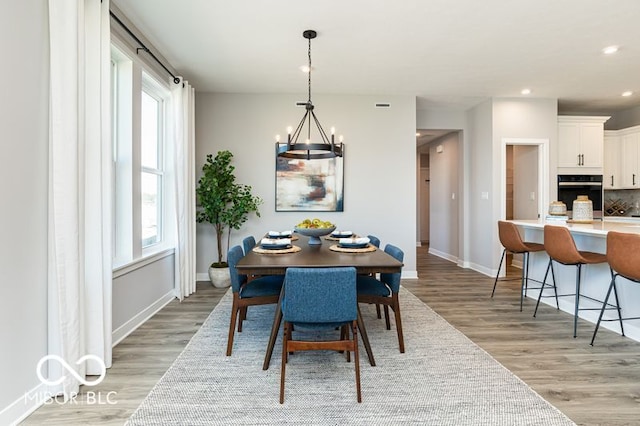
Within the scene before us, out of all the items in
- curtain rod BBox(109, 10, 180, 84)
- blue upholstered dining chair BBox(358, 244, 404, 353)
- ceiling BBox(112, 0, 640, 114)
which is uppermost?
ceiling BBox(112, 0, 640, 114)

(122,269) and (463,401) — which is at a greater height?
(122,269)

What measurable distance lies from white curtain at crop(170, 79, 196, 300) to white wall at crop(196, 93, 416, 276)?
704 millimetres

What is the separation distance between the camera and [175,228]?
170 inches

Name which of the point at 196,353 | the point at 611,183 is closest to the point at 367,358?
the point at 196,353

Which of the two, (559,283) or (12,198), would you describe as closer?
(12,198)

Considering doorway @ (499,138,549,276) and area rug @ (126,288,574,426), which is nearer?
area rug @ (126,288,574,426)

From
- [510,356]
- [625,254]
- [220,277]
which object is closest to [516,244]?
[625,254]

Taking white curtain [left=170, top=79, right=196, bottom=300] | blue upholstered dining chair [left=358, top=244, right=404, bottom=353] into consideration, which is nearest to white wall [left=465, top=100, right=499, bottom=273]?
blue upholstered dining chair [left=358, top=244, right=404, bottom=353]

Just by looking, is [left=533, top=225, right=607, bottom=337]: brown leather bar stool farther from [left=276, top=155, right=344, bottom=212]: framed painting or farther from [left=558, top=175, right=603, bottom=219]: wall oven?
[left=558, top=175, right=603, bottom=219]: wall oven

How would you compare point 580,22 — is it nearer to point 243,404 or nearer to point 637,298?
point 637,298

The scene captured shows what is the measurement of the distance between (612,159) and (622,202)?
79 cm

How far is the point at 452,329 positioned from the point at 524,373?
84 centimetres

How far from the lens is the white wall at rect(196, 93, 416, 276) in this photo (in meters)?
5.28

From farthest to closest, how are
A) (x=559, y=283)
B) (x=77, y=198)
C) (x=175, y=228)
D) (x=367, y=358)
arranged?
1. (x=175, y=228)
2. (x=559, y=283)
3. (x=367, y=358)
4. (x=77, y=198)
